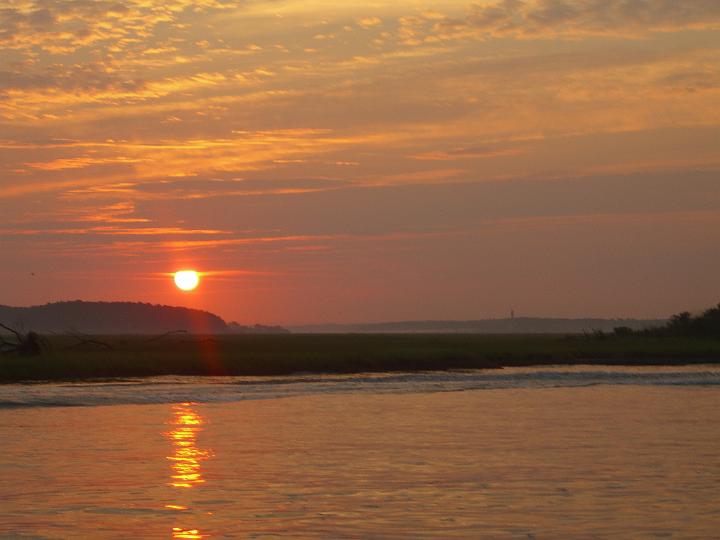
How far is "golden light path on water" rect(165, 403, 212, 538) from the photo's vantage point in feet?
58.3

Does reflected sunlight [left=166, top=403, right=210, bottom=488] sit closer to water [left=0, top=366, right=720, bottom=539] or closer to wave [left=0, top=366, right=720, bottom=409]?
water [left=0, top=366, right=720, bottom=539]

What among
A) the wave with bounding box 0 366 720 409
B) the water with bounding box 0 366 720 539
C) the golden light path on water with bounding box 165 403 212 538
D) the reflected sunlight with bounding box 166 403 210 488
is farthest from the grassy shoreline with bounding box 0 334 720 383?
the golden light path on water with bounding box 165 403 212 538

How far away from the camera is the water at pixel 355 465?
55.2 feet

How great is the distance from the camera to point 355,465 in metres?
22.3

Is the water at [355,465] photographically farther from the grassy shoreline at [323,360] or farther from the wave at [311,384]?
the grassy shoreline at [323,360]

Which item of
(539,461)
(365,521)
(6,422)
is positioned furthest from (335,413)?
(365,521)

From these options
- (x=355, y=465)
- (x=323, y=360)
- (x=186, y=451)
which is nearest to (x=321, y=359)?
(x=323, y=360)

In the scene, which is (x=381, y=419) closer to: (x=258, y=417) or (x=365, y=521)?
(x=258, y=417)

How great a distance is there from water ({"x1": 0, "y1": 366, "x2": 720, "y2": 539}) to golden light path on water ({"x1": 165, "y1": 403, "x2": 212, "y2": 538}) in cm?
5

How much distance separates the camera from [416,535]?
15953mm

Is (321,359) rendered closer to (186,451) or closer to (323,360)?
(323,360)

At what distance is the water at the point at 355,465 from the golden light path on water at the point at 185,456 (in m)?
0.05

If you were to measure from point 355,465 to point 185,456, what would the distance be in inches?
144

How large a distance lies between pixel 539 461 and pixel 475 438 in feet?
12.8
